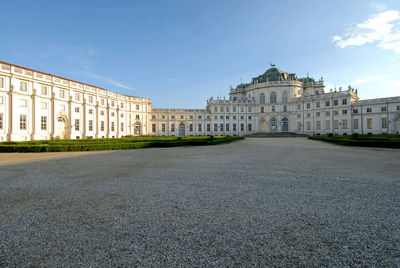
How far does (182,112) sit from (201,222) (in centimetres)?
6151

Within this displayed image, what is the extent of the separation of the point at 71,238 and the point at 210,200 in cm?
281

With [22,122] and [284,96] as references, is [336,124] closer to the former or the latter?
[284,96]

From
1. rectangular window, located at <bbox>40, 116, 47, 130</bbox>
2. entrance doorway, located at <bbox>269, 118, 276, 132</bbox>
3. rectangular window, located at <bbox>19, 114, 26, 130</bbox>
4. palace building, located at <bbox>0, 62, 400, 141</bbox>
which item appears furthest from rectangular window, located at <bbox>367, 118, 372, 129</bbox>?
rectangular window, located at <bbox>19, 114, 26, 130</bbox>

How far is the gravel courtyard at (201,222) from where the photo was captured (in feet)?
8.40

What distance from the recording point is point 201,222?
351cm

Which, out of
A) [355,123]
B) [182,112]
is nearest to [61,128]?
[182,112]

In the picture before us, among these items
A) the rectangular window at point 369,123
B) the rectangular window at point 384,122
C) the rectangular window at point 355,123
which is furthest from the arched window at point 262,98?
the rectangular window at point 384,122

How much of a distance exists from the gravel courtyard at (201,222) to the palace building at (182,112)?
32.7 meters

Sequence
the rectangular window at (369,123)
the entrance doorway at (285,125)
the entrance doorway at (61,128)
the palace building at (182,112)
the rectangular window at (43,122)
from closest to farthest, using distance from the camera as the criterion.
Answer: the palace building at (182,112) < the rectangular window at (43,122) < the entrance doorway at (61,128) < the rectangular window at (369,123) < the entrance doorway at (285,125)

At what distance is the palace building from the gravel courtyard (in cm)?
3268

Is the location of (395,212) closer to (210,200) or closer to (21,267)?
(210,200)

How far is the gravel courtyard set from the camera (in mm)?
2561

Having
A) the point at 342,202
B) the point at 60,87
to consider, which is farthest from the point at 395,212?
the point at 60,87

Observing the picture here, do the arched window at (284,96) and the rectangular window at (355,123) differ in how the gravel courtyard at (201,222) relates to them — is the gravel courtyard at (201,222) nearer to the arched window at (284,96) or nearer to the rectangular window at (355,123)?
the rectangular window at (355,123)
